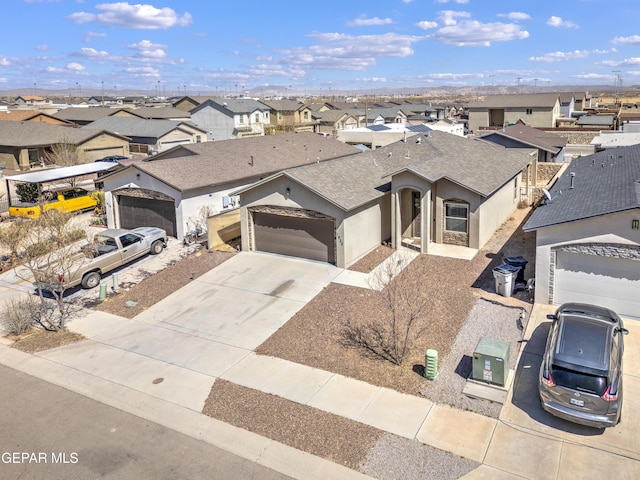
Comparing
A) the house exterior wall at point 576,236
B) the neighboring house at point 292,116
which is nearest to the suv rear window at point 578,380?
the house exterior wall at point 576,236

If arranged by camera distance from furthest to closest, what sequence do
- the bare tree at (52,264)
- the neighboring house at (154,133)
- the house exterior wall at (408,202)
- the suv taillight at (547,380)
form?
the neighboring house at (154,133)
the house exterior wall at (408,202)
the bare tree at (52,264)
the suv taillight at (547,380)

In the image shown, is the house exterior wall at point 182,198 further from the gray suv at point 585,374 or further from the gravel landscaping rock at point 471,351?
the gray suv at point 585,374

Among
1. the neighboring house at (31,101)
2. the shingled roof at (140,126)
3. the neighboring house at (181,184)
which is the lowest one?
the neighboring house at (181,184)

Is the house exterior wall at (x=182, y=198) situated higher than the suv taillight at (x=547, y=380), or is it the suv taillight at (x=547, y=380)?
the house exterior wall at (x=182, y=198)

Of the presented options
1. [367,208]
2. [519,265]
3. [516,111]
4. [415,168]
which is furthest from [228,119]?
[519,265]

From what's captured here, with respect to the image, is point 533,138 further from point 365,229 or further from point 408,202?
point 365,229

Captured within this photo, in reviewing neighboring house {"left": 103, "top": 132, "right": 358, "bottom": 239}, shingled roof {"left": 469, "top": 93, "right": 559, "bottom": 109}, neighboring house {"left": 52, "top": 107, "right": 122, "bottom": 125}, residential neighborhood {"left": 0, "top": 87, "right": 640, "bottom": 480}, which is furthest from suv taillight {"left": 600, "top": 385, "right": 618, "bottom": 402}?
neighboring house {"left": 52, "top": 107, "right": 122, "bottom": 125}

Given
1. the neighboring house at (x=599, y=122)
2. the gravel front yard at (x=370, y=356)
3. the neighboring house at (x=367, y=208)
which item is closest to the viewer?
the gravel front yard at (x=370, y=356)
